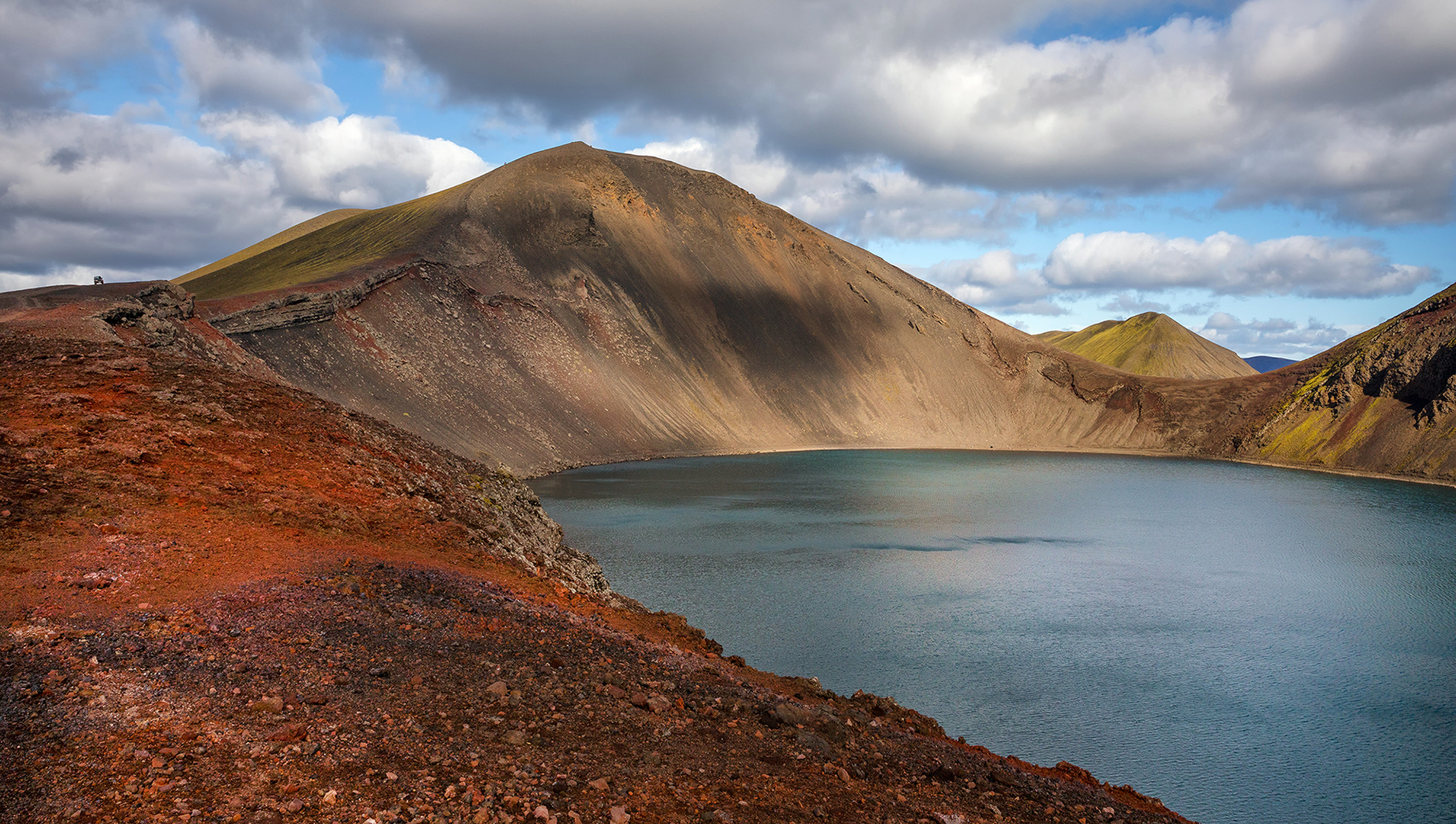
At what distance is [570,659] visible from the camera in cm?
1099

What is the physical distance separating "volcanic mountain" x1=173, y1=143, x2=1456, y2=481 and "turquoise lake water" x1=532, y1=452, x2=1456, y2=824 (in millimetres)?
13934

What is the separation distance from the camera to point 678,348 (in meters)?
76.3

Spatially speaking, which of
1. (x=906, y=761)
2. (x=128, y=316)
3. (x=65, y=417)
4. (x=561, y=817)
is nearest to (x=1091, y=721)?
(x=906, y=761)

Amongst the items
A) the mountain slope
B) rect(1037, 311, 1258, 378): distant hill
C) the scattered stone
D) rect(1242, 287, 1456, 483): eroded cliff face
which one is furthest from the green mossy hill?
rect(1037, 311, 1258, 378): distant hill

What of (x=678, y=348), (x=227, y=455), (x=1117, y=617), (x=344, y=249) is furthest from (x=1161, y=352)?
(x=227, y=455)

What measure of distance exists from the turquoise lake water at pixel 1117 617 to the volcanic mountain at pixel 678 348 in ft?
45.7

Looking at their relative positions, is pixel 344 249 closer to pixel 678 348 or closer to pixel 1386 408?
pixel 678 348

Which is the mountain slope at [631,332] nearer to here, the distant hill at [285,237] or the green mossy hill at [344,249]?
the green mossy hill at [344,249]

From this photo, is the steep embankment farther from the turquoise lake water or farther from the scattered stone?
the turquoise lake water

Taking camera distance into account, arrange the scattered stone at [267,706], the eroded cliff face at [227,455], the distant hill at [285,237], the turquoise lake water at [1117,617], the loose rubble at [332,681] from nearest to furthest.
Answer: the loose rubble at [332,681] < the scattered stone at [267,706] < the eroded cliff face at [227,455] < the turquoise lake water at [1117,617] < the distant hill at [285,237]

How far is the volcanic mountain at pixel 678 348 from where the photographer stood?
51469 millimetres

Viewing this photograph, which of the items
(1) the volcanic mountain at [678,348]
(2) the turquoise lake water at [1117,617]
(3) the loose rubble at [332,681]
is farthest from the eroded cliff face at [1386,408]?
(3) the loose rubble at [332,681]

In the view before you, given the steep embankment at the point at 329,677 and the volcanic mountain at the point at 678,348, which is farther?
the volcanic mountain at the point at 678,348

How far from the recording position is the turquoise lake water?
1391 centimetres
